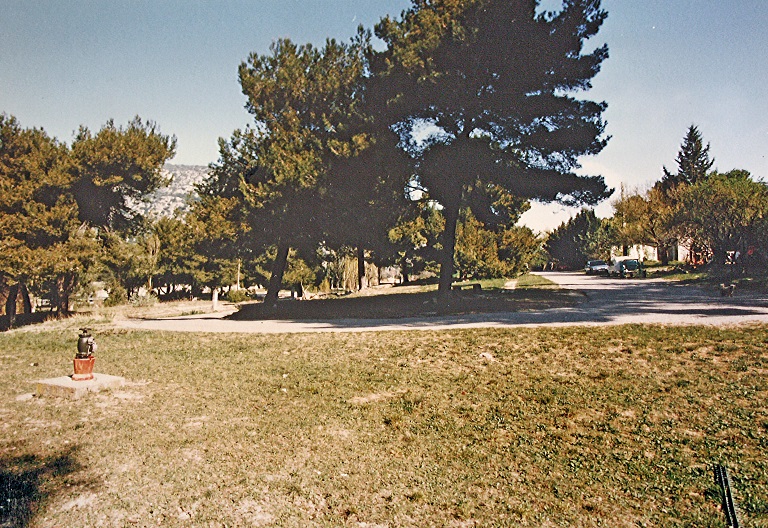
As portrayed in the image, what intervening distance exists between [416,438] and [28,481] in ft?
12.7

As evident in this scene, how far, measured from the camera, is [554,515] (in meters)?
4.53

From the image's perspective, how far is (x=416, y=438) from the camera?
628 cm

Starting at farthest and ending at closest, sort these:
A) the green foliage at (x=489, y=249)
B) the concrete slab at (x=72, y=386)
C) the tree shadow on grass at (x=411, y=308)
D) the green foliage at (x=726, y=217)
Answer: the green foliage at (x=489, y=249) < the green foliage at (x=726, y=217) < the tree shadow on grass at (x=411, y=308) < the concrete slab at (x=72, y=386)

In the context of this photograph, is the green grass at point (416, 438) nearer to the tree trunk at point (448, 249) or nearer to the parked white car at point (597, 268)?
the tree trunk at point (448, 249)

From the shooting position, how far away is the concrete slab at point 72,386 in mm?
8289

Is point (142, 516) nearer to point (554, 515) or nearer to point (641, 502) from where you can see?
point (554, 515)

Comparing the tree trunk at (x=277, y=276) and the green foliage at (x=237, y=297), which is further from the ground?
the tree trunk at (x=277, y=276)

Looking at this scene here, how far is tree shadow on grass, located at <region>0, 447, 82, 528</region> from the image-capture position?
4.62 meters

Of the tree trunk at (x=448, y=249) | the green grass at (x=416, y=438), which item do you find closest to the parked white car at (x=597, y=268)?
the tree trunk at (x=448, y=249)

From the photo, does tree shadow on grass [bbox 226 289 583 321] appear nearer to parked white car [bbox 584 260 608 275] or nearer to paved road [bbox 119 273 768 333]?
paved road [bbox 119 273 768 333]

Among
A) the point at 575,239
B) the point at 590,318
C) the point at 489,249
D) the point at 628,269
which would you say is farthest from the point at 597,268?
the point at 590,318

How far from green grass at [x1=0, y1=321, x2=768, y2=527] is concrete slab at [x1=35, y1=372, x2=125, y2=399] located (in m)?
0.28

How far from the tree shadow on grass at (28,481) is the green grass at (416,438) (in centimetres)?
2

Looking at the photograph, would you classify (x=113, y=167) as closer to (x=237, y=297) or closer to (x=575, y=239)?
(x=237, y=297)
